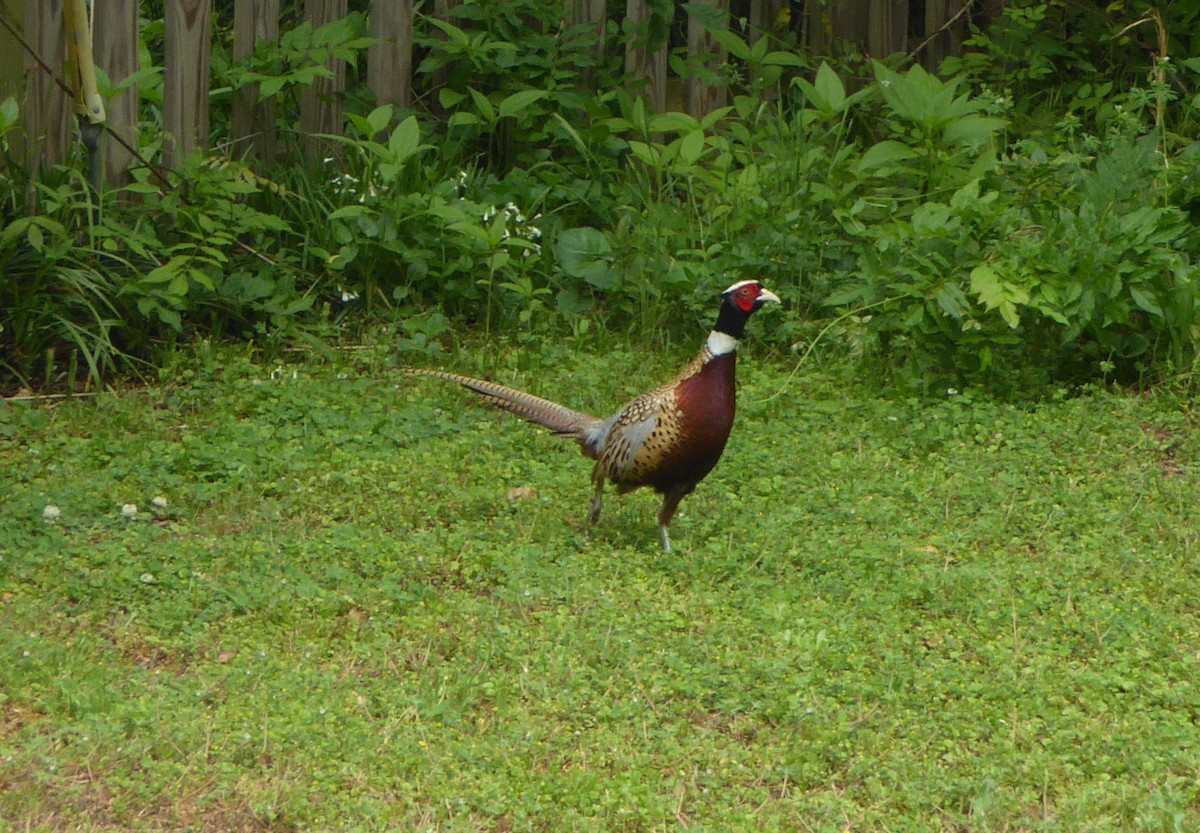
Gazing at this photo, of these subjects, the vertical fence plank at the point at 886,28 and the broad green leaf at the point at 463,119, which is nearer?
the broad green leaf at the point at 463,119

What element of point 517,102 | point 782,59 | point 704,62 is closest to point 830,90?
point 782,59

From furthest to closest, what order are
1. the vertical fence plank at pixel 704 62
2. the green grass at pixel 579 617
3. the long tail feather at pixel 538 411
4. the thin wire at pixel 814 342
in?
the vertical fence plank at pixel 704 62, the thin wire at pixel 814 342, the long tail feather at pixel 538 411, the green grass at pixel 579 617

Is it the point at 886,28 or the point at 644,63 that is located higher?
the point at 886,28

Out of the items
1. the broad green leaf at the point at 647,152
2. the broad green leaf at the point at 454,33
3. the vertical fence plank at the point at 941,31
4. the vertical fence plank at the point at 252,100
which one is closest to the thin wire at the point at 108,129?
the vertical fence plank at the point at 252,100

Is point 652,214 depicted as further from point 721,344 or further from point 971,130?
point 721,344

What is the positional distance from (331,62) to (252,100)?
0.46 m

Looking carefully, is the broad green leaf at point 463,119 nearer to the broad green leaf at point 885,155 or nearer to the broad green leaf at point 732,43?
the broad green leaf at point 732,43

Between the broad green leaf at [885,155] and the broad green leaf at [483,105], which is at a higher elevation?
the broad green leaf at [483,105]

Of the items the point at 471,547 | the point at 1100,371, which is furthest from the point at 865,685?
the point at 1100,371

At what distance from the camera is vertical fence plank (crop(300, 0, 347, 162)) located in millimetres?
8148

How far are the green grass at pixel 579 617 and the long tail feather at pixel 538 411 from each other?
23 cm

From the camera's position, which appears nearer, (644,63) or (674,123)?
(674,123)

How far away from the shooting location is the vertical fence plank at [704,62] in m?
8.84

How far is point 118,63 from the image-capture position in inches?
292
